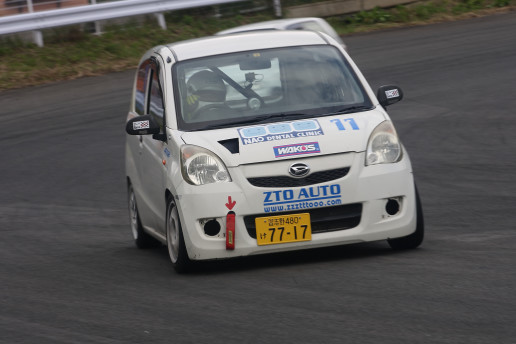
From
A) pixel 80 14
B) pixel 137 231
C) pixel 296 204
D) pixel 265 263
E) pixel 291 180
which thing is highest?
pixel 291 180

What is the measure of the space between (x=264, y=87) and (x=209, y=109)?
1.56 ft

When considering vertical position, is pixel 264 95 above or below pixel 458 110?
above

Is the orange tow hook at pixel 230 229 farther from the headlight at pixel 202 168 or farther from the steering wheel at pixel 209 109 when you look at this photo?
the steering wheel at pixel 209 109

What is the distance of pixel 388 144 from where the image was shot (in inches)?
316

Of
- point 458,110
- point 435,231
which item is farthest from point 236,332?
point 458,110

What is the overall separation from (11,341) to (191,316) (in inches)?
39.0

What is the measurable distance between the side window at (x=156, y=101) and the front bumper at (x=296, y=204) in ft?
3.62

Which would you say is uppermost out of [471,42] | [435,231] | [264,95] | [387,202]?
[264,95]

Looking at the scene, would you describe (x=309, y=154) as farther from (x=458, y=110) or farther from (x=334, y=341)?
(x=458, y=110)

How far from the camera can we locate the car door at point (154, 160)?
856 cm

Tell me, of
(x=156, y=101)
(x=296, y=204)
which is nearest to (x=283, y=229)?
(x=296, y=204)

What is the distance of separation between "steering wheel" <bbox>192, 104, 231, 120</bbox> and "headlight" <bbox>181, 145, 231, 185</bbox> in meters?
0.57

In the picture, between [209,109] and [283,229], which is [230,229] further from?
[209,109]

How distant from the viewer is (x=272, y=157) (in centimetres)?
775
